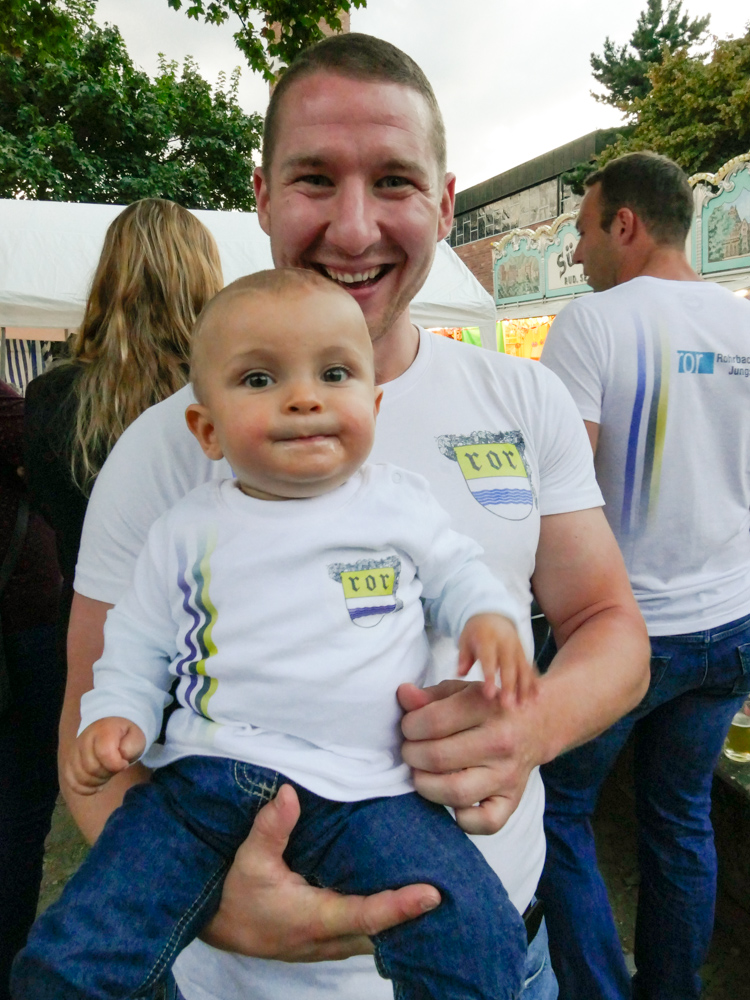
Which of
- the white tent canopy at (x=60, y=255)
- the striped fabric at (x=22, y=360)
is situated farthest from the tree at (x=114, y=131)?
the white tent canopy at (x=60, y=255)

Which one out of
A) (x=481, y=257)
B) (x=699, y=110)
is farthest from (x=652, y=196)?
(x=481, y=257)

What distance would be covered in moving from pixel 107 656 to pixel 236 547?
278mm

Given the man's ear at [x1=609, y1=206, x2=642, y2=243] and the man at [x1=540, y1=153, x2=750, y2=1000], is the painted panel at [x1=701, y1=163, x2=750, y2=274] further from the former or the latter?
the man at [x1=540, y1=153, x2=750, y2=1000]

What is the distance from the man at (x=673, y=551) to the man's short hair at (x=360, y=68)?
1.07m

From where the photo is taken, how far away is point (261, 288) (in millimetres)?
1093

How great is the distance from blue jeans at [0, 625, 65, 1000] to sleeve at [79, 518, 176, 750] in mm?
1428

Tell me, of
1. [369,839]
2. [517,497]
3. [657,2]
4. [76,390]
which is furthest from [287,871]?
[657,2]

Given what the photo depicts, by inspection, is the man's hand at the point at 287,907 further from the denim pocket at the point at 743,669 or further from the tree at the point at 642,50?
the tree at the point at 642,50

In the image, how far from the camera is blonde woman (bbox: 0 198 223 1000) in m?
2.10

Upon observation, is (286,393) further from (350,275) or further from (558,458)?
(558,458)

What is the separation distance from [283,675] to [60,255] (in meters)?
6.00

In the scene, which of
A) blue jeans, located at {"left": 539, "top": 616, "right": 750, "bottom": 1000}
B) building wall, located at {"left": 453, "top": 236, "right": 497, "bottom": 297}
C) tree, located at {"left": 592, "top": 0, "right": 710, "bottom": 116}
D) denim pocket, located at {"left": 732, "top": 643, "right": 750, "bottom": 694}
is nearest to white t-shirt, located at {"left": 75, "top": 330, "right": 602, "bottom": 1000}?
blue jeans, located at {"left": 539, "top": 616, "right": 750, "bottom": 1000}

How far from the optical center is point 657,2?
28.8 m

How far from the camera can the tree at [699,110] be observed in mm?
18188
